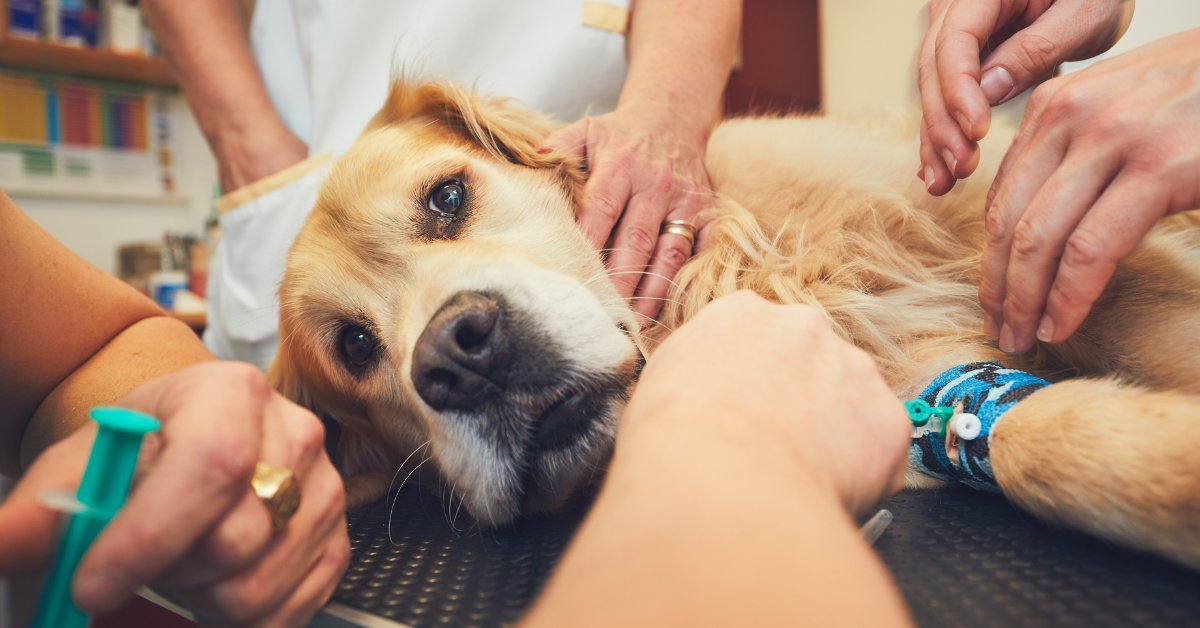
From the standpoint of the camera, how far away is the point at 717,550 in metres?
0.35

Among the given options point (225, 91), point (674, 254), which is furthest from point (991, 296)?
point (225, 91)

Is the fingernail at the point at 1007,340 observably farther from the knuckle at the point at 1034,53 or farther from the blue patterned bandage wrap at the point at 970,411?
the knuckle at the point at 1034,53

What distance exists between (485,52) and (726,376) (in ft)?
4.70

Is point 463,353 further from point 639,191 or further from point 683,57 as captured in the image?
point 683,57

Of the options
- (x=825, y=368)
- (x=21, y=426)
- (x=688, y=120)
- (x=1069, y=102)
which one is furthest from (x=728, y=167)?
(x=21, y=426)

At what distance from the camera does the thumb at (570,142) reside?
1204mm

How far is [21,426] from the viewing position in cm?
99

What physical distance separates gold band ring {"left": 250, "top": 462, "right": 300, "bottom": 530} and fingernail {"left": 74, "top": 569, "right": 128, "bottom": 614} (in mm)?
112

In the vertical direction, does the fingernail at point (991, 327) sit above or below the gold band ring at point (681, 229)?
above

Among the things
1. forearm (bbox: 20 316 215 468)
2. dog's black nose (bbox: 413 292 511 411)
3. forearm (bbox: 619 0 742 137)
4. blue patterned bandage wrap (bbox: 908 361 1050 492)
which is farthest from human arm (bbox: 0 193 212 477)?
blue patterned bandage wrap (bbox: 908 361 1050 492)

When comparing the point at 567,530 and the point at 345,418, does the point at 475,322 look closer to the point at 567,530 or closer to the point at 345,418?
the point at 567,530

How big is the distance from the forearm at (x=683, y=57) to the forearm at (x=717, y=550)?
933mm

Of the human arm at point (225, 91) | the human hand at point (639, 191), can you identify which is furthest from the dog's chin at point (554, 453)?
the human arm at point (225, 91)

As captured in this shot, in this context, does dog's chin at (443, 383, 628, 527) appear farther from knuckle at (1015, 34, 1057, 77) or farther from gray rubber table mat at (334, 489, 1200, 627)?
knuckle at (1015, 34, 1057, 77)
